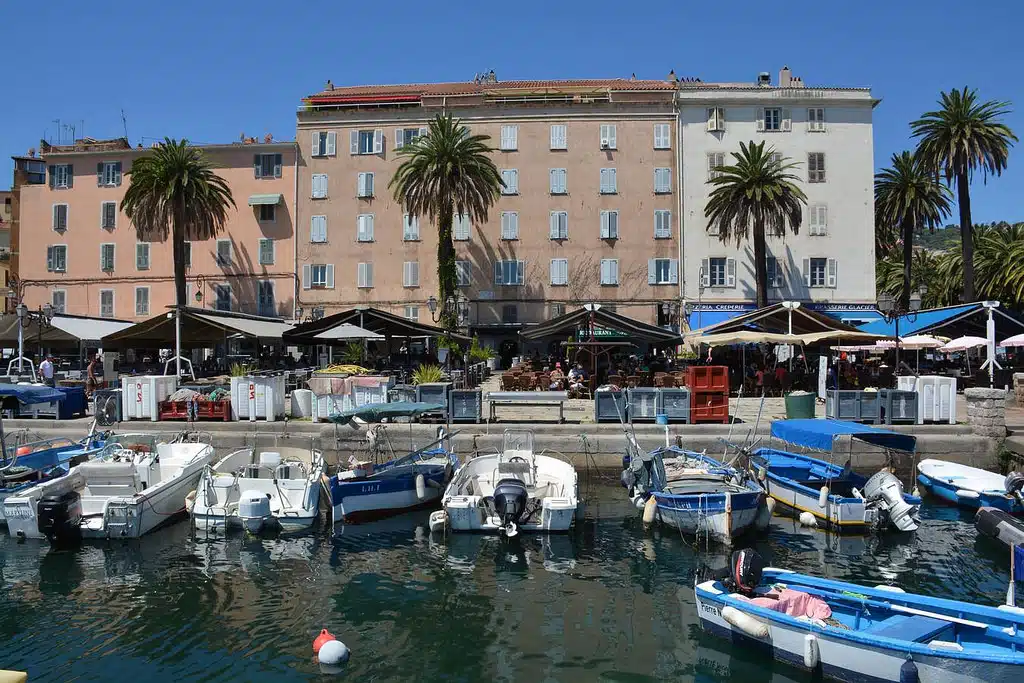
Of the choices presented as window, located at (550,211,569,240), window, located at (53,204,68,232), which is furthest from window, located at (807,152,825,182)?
window, located at (53,204,68,232)

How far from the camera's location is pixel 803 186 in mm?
44594

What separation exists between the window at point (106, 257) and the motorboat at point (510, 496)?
38.0 meters

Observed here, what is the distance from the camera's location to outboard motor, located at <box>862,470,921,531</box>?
16000 millimetres

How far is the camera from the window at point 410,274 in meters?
45.1

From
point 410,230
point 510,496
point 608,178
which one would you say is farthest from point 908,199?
point 510,496

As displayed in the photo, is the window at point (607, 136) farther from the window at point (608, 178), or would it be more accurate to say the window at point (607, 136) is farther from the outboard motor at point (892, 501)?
the outboard motor at point (892, 501)

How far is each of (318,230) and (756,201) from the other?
80.9 ft

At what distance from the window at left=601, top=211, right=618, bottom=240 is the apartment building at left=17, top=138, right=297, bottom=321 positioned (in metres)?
18.3

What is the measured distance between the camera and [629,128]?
148 feet

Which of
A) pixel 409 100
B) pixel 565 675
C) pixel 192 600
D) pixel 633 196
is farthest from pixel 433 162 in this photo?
pixel 565 675

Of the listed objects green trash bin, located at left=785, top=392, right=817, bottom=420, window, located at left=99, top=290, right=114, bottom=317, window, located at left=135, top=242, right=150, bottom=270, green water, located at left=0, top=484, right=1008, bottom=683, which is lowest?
green water, located at left=0, top=484, right=1008, bottom=683

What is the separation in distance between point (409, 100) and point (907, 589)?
134 ft

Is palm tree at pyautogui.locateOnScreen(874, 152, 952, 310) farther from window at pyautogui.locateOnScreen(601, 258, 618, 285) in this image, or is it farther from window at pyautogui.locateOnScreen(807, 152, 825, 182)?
window at pyautogui.locateOnScreen(601, 258, 618, 285)

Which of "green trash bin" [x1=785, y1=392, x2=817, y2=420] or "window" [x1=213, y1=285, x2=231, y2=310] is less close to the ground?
"window" [x1=213, y1=285, x2=231, y2=310]
